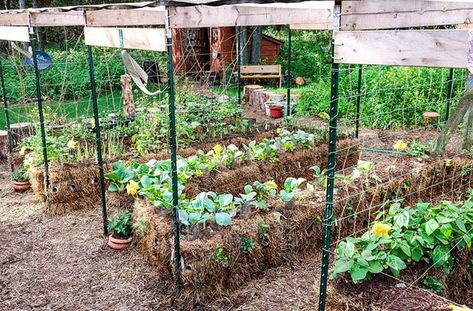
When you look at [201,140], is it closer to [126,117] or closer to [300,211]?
[126,117]

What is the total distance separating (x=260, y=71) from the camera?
38.5 ft

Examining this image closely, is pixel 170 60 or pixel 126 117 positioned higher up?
pixel 170 60

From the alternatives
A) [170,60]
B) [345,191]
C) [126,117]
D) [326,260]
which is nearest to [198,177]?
[345,191]

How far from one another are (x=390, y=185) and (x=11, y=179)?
4.86m

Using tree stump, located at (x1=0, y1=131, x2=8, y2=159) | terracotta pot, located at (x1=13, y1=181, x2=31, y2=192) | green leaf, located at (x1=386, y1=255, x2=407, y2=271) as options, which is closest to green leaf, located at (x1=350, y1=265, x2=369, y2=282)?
green leaf, located at (x1=386, y1=255, x2=407, y2=271)

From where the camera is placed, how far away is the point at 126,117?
686 cm

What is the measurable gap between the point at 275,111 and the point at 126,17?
5.32m

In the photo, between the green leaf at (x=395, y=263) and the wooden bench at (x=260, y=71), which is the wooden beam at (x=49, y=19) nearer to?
the green leaf at (x=395, y=263)

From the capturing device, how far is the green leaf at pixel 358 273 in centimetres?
268

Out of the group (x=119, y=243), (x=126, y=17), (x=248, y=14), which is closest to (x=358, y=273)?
(x=119, y=243)

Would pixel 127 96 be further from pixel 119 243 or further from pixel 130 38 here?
pixel 130 38

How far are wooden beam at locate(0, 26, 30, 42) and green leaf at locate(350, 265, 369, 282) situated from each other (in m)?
3.99

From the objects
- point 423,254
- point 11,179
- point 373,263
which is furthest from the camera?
point 11,179

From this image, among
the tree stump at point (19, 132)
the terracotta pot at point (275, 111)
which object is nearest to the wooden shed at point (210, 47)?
the terracotta pot at point (275, 111)
